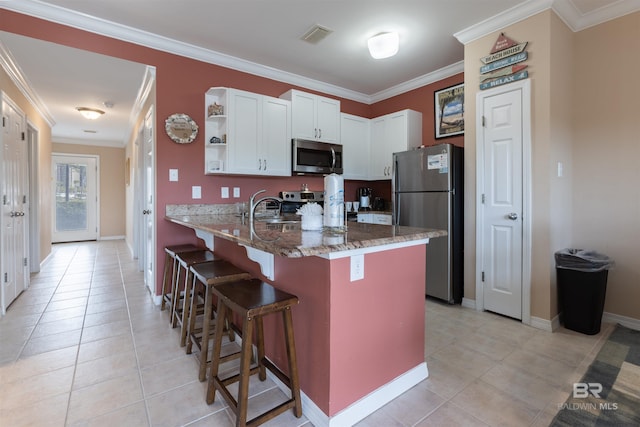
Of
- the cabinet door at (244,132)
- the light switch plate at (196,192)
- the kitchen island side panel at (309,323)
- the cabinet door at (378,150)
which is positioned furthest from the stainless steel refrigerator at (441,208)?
the light switch plate at (196,192)

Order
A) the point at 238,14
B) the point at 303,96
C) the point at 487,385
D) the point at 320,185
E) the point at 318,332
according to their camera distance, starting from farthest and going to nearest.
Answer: the point at 320,185, the point at 303,96, the point at 238,14, the point at 487,385, the point at 318,332

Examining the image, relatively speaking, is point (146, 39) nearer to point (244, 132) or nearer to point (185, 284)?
point (244, 132)

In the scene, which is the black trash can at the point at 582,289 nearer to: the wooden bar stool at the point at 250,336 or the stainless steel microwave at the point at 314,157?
the wooden bar stool at the point at 250,336

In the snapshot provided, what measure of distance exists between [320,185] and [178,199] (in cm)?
195

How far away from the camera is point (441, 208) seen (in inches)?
121

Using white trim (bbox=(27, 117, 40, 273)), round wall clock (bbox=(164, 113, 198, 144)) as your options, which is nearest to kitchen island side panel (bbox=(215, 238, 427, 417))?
round wall clock (bbox=(164, 113, 198, 144))

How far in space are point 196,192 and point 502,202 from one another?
3.01 metres

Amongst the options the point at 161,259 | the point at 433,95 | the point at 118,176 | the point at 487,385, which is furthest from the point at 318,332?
the point at 118,176

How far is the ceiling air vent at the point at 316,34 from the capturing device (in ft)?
9.30

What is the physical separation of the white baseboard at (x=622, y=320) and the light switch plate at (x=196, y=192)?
13.1 ft

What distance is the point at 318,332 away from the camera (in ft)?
4.78

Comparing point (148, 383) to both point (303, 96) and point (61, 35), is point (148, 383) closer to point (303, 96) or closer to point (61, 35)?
point (61, 35)

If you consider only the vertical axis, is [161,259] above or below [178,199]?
below

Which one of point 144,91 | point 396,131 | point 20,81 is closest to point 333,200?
point 396,131
